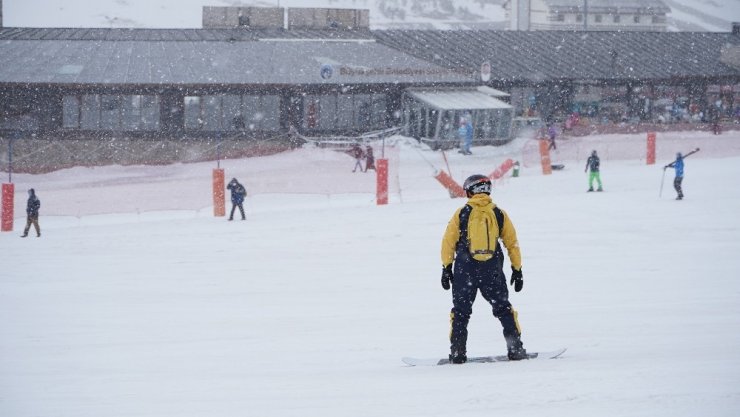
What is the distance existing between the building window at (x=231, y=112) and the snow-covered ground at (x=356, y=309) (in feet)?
46.5

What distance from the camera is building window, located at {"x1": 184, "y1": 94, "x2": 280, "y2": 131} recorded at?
41469 mm

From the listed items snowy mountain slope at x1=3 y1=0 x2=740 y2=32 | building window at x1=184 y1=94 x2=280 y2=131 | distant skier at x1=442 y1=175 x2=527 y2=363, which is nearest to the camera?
distant skier at x1=442 y1=175 x2=527 y2=363

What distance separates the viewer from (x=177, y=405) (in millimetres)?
6875

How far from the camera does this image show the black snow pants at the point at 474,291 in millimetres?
7621

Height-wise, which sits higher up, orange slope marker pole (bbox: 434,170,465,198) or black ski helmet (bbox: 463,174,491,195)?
black ski helmet (bbox: 463,174,491,195)

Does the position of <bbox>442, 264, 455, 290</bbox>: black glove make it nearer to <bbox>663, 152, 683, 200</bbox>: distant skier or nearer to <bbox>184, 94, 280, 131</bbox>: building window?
<bbox>663, 152, 683, 200</bbox>: distant skier

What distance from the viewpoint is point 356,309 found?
1159 centimetres

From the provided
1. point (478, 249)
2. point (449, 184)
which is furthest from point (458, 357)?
point (449, 184)

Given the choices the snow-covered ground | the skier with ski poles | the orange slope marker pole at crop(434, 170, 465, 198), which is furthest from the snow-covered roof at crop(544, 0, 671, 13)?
the skier with ski poles

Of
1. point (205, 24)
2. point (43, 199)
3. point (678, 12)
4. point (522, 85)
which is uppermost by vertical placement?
point (678, 12)

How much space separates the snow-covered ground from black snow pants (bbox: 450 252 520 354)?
336 mm

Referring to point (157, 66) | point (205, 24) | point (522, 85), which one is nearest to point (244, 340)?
point (157, 66)

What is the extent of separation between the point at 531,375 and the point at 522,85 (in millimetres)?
41486

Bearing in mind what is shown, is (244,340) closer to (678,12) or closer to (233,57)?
(233,57)
